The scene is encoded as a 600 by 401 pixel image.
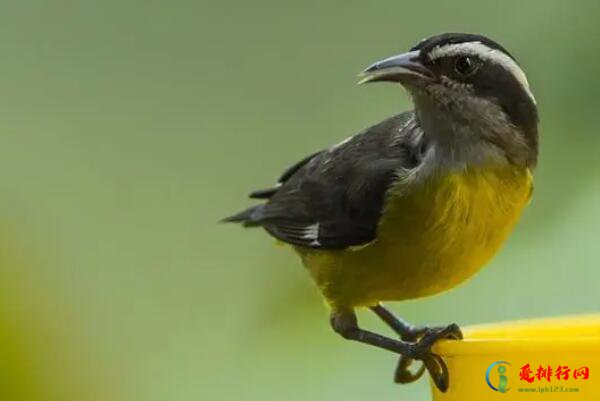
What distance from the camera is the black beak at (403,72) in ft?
4.50

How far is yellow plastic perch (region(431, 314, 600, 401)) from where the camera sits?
3.01ft

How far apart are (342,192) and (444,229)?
0.73ft

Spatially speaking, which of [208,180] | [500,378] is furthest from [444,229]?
[208,180]

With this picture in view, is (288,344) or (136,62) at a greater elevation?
(136,62)

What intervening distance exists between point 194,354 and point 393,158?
892 mm

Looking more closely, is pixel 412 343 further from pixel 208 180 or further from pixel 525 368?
pixel 208 180

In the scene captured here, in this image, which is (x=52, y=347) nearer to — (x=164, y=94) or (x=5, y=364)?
(x=5, y=364)

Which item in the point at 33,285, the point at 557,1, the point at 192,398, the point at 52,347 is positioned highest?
the point at 557,1

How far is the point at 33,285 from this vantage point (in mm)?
2135

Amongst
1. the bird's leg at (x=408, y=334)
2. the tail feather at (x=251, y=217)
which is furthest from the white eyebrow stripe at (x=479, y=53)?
the tail feather at (x=251, y=217)

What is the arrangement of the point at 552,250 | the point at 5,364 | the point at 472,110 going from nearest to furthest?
the point at 472,110 < the point at 5,364 < the point at 552,250

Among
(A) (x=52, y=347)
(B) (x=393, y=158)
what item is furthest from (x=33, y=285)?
(B) (x=393, y=158)

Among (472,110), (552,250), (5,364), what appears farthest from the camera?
(552,250)

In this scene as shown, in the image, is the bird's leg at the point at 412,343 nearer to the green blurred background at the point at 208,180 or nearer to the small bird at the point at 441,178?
the small bird at the point at 441,178
